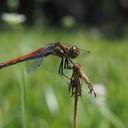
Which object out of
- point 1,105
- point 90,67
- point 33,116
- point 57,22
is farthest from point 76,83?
point 57,22

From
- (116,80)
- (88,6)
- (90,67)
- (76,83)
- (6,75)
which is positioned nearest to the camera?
(76,83)

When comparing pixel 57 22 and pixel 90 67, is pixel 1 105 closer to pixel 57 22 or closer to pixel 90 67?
pixel 90 67

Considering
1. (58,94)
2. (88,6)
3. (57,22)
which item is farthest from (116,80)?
(88,6)

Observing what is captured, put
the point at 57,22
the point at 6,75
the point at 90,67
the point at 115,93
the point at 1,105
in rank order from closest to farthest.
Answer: the point at 1,105
the point at 115,93
the point at 6,75
the point at 90,67
the point at 57,22

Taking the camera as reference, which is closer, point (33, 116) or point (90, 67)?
point (33, 116)

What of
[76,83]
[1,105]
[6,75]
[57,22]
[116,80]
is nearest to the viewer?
[76,83]

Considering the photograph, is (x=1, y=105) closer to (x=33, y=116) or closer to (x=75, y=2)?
(x=33, y=116)

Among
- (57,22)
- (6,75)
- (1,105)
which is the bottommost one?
(1,105)

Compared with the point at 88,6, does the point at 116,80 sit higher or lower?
lower

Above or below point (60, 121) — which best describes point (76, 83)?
below
